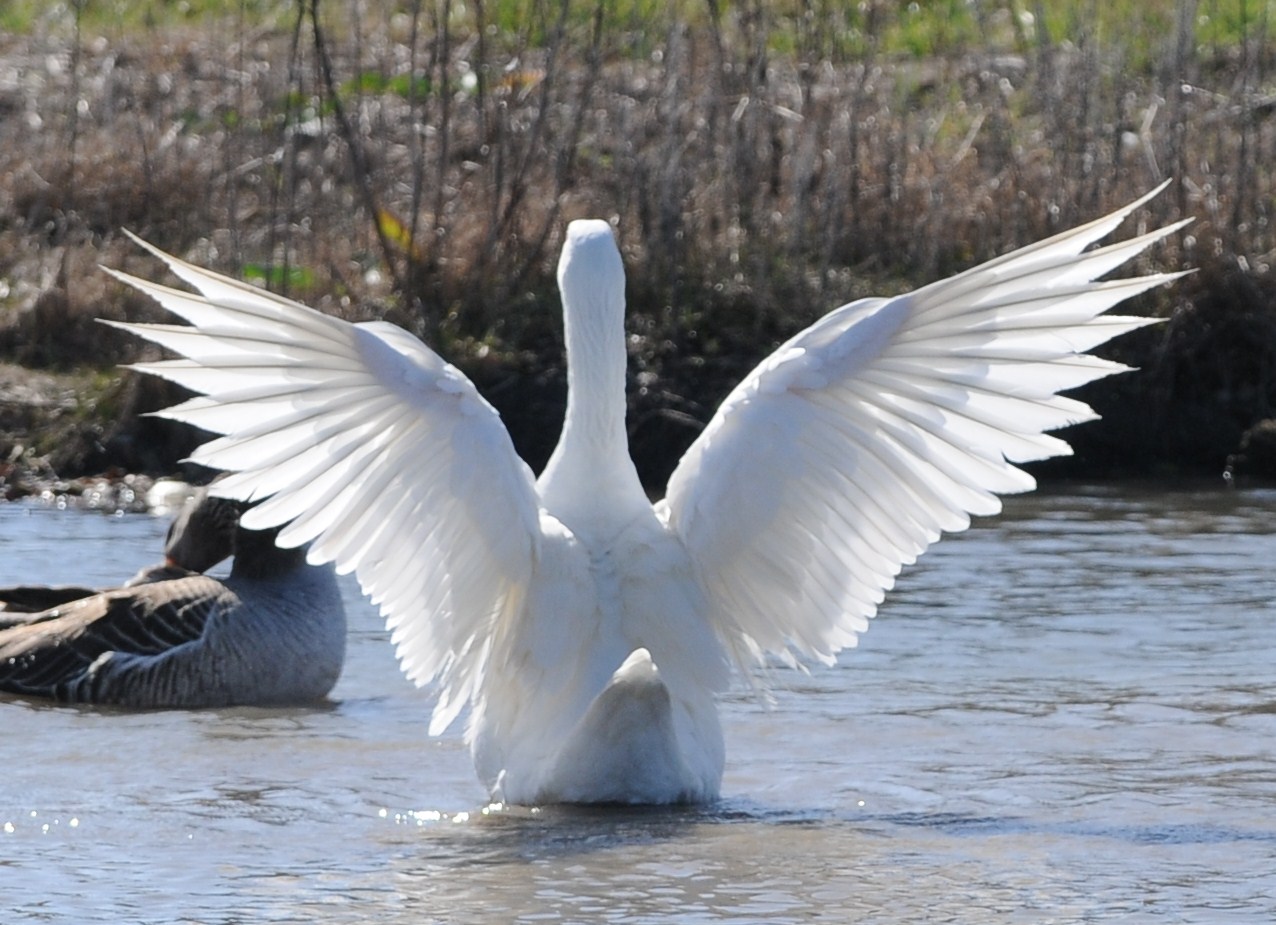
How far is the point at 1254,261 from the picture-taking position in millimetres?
11703

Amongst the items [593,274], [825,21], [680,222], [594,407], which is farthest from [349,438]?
[825,21]

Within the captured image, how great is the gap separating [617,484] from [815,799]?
109 cm

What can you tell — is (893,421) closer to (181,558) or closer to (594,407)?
(594,407)

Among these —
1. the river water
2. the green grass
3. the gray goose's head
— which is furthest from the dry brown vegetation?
the gray goose's head

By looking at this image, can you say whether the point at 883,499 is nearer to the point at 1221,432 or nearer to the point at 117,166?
the point at 1221,432

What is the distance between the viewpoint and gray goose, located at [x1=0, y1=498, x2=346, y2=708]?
7715 mm

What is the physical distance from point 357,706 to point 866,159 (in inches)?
242

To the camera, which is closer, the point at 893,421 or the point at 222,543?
the point at 893,421

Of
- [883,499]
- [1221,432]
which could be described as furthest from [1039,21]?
[883,499]

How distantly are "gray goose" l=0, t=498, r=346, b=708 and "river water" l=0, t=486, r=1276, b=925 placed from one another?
0.65ft

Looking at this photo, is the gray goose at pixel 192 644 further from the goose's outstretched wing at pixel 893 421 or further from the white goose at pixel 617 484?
the goose's outstretched wing at pixel 893 421

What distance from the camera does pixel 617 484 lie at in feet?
18.6

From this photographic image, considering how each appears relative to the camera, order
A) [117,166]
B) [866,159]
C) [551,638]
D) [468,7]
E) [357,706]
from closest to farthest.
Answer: [551,638] → [357,706] → [866,159] → [117,166] → [468,7]

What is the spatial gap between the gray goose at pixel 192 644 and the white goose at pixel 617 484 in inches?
79.1
